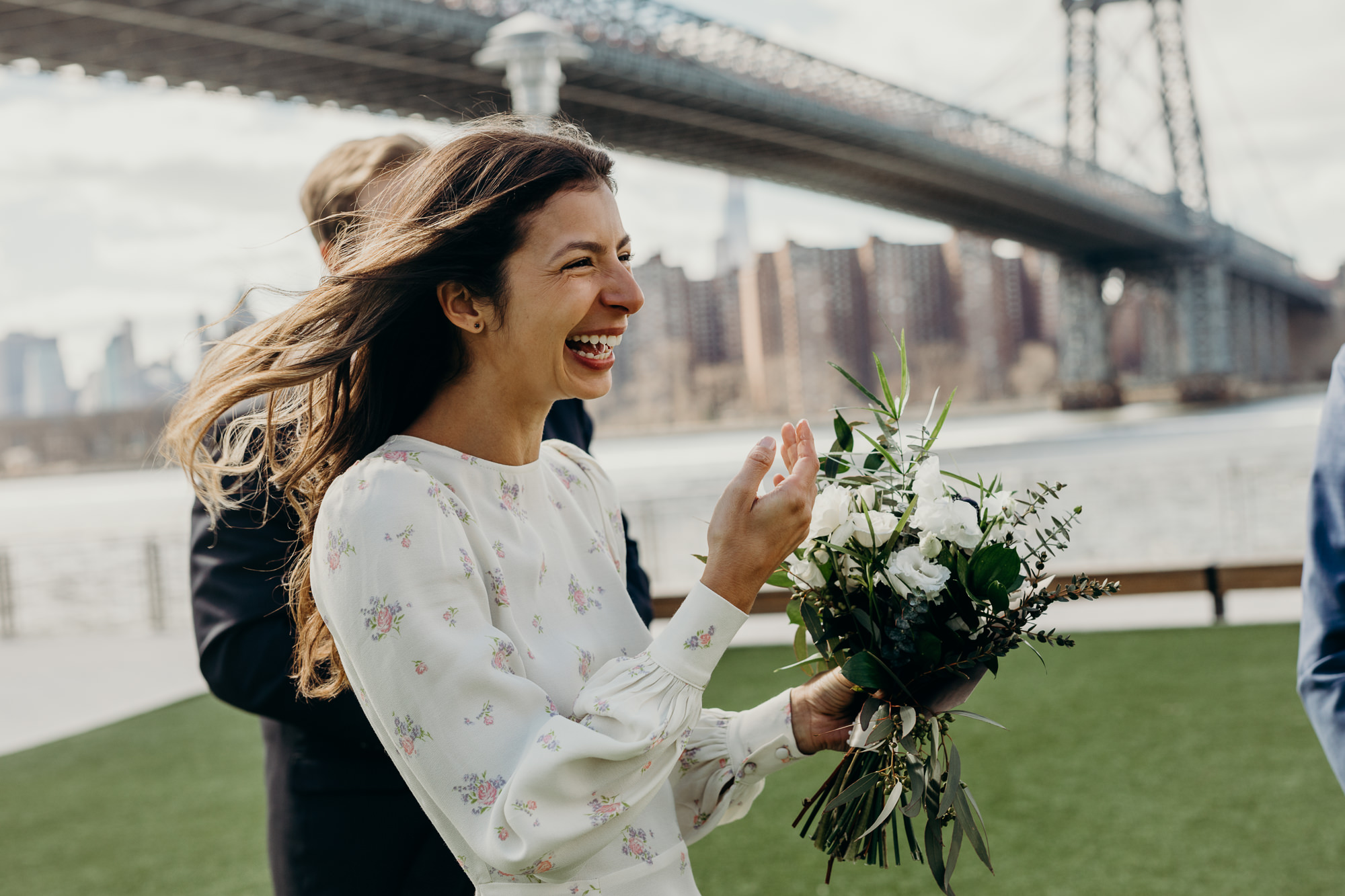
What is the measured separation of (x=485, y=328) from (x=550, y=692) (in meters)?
0.35

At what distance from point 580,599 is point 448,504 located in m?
0.19

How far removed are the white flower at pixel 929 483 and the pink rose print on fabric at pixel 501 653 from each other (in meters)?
0.45

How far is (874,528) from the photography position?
46.4 inches

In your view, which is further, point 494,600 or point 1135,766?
point 1135,766

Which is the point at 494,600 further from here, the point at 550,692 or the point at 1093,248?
the point at 1093,248

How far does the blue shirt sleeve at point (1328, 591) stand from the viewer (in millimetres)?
1099

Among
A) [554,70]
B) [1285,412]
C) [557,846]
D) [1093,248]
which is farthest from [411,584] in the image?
[1285,412]

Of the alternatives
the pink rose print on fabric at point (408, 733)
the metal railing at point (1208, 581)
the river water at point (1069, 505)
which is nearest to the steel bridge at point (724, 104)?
the river water at point (1069, 505)

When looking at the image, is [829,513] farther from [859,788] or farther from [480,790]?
[480,790]

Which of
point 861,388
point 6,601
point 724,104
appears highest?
point 724,104

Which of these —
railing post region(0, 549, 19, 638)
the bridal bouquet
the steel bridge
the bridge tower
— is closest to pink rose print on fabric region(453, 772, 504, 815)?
the bridal bouquet

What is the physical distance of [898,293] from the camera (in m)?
46.3

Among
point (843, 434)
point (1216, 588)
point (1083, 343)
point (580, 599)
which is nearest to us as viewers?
point (580, 599)

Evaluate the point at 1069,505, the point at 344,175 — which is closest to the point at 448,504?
the point at 344,175
